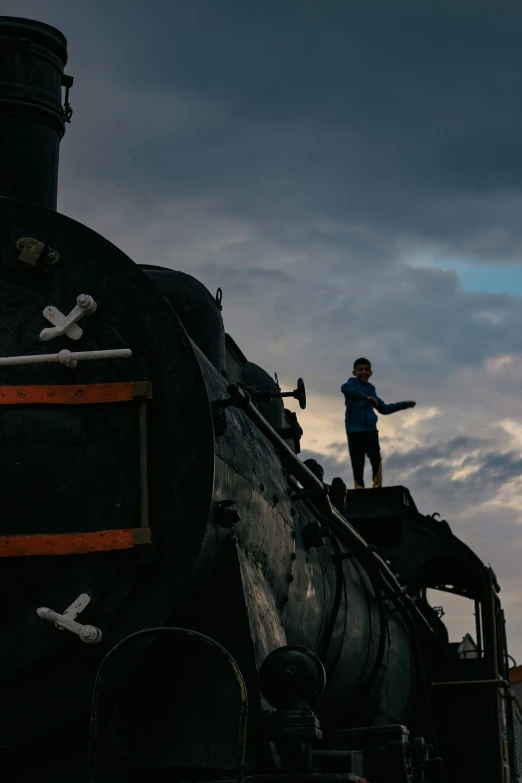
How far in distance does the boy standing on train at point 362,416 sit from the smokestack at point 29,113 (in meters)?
5.81

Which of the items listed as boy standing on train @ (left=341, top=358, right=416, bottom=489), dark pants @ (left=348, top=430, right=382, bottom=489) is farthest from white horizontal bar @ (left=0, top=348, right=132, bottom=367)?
dark pants @ (left=348, top=430, right=382, bottom=489)

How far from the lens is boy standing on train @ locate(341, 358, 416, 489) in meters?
10.7

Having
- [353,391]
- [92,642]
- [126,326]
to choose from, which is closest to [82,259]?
[126,326]

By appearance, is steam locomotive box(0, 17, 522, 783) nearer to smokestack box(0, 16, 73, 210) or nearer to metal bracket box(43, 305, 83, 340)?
metal bracket box(43, 305, 83, 340)

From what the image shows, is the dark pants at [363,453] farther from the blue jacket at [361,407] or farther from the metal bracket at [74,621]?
the metal bracket at [74,621]

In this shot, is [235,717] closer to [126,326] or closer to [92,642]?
A: [92,642]

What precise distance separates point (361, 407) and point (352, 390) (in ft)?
0.62

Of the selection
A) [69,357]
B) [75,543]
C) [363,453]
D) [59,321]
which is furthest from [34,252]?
[363,453]

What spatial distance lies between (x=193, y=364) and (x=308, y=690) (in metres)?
1.17

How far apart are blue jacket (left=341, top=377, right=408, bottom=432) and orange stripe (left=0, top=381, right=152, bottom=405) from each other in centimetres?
670

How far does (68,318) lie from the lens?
404 cm

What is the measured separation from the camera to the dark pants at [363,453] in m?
10.9

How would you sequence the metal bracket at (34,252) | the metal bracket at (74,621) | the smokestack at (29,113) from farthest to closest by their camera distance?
the smokestack at (29,113)
the metal bracket at (34,252)
the metal bracket at (74,621)

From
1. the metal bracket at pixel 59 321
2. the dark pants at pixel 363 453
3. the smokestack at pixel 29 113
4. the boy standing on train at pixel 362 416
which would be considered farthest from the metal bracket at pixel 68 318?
the dark pants at pixel 363 453
